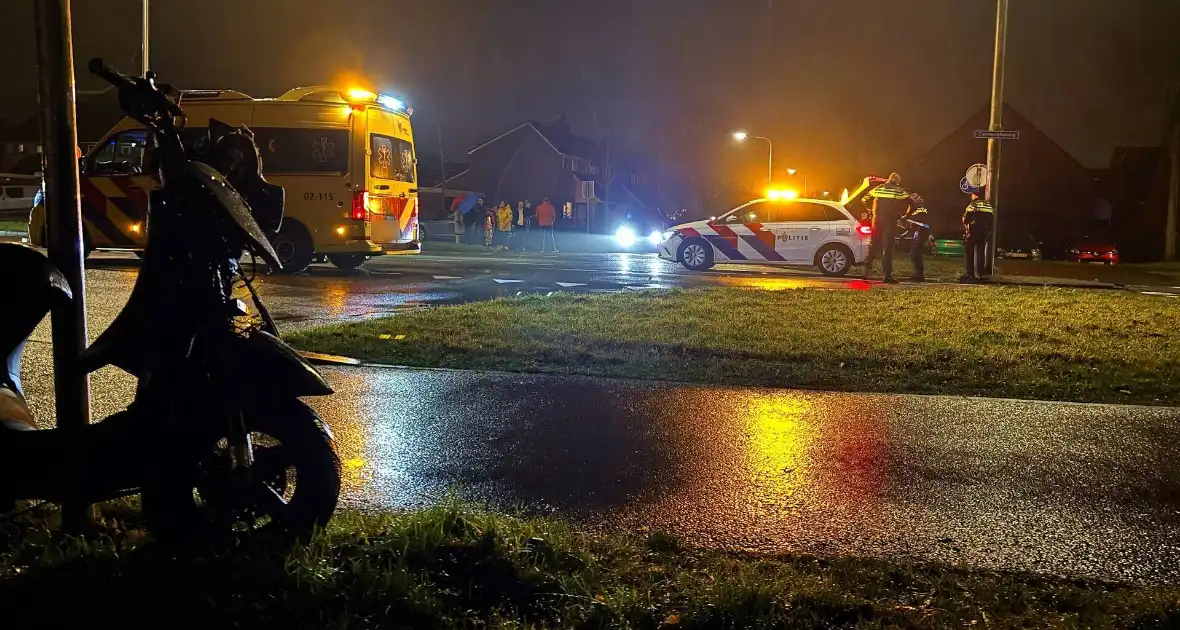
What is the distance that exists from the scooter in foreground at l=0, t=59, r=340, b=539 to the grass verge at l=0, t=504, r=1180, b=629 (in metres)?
0.20

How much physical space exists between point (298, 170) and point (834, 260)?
1030cm

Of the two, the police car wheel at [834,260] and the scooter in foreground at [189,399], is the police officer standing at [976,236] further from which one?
the scooter in foreground at [189,399]

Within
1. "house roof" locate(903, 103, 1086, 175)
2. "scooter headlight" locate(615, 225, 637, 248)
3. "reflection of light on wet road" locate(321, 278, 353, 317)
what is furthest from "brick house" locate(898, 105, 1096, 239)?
"reflection of light on wet road" locate(321, 278, 353, 317)

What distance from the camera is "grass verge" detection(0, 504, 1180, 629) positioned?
2924mm

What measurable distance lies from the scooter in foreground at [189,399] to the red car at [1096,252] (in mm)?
35560

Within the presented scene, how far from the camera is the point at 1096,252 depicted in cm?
3328

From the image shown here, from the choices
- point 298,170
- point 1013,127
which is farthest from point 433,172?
point 298,170

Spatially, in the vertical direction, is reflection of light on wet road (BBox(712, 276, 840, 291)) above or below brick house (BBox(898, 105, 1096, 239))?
below

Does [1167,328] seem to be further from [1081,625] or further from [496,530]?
[496,530]

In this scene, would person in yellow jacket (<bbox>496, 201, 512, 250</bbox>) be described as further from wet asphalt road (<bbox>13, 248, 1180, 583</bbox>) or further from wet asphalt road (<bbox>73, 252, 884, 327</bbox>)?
wet asphalt road (<bbox>13, 248, 1180, 583</bbox>)

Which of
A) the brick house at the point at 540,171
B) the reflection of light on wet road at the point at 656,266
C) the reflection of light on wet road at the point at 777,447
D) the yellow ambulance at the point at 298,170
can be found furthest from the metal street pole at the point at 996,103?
the brick house at the point at 540,171

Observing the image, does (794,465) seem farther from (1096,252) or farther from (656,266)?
(1096,252)

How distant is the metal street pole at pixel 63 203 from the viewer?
3.47 meters

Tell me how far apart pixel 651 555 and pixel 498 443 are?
1944 millimetres
